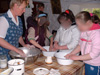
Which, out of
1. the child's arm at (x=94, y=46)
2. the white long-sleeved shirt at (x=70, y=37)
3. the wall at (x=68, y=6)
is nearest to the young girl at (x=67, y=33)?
the white long-sleeved shirt at (x=70, y=37)

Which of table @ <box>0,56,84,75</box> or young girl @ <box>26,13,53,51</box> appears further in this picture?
young girl @ <box>26,13,53,51</box>

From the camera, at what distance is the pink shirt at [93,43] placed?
110 centimetres

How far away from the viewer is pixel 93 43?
1113 mm

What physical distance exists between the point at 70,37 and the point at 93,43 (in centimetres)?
70

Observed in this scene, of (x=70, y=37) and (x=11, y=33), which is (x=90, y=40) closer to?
(x=70, y=37)

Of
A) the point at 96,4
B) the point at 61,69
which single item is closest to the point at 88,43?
the point at 61,69

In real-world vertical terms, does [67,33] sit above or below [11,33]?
below

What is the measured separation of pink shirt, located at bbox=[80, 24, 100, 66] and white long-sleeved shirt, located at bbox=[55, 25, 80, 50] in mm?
441

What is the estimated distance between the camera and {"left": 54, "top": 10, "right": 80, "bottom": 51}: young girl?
64.8 inches

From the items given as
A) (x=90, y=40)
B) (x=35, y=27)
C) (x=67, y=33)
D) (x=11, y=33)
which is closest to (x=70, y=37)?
(x=67, y=33)

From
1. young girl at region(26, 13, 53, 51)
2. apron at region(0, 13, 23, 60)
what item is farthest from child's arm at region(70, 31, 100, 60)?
apron at region(0, 13, 23, 60)

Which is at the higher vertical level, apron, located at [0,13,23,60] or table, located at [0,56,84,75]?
apron, located at [0,13,23,60]

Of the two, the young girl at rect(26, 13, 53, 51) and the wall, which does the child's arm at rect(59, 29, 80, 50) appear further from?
the wall

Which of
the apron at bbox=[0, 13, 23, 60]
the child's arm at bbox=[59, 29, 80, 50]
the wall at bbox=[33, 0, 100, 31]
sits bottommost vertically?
the child's arm at bbox=[59, 29, 80, 50]
